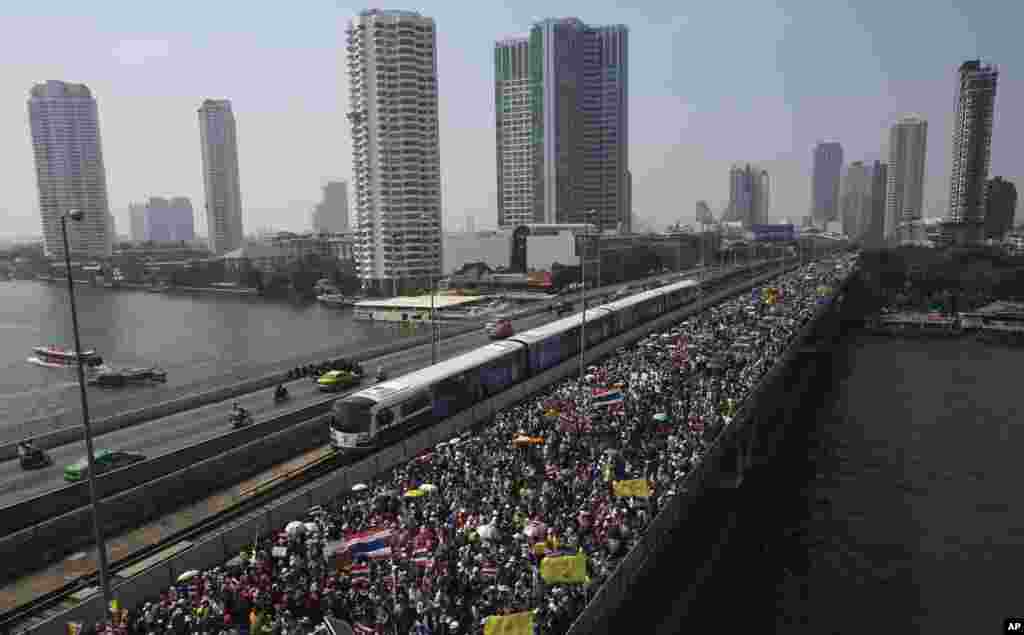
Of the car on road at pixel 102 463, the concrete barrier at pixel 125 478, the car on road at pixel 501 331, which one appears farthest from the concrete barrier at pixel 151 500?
the car on road at pixel 501 331

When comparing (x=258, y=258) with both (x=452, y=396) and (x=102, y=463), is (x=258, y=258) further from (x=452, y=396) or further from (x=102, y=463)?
(x=102, y=463)

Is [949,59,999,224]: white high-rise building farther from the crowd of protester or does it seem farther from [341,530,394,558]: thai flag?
[341,530,394,558]: thai flag

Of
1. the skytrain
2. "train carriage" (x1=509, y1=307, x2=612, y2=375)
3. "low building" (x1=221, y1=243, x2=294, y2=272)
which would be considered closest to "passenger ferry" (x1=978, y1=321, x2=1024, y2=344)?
the skytrain

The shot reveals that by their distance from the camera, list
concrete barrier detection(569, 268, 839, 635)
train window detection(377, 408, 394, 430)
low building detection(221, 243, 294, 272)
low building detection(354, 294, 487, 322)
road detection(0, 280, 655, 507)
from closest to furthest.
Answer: concrete barrier detection(569, 268, 839, 635) < road detection(0, 280, 655, 507) < train window detection(377, 408, 394, 430) < low building detection(354, 294, 487, 322) < low building detection(221, 243, 294, 272)

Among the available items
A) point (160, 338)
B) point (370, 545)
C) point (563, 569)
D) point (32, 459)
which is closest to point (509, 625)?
point (563, 569)

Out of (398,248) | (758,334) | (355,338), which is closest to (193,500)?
(758,334)

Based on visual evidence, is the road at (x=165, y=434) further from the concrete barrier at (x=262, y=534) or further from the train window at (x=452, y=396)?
the train window at (x=452, y=396)
